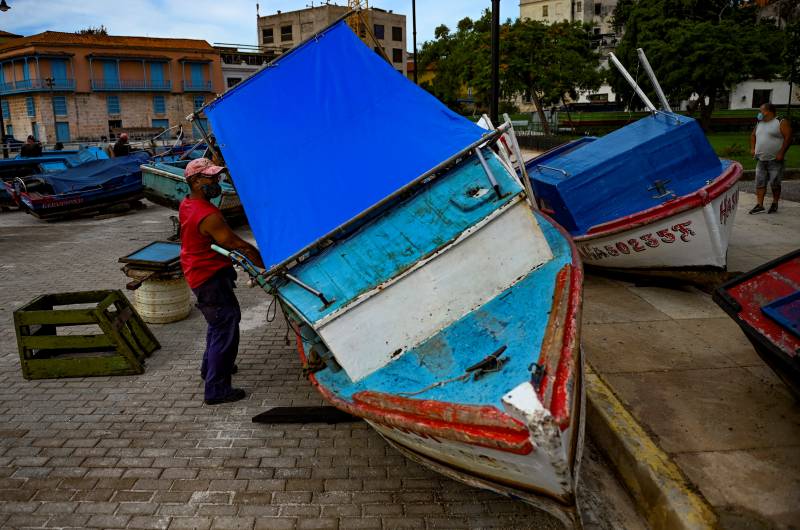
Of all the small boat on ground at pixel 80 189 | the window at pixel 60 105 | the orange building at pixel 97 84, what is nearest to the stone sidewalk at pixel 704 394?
the small boat on ground at pixel 80 189

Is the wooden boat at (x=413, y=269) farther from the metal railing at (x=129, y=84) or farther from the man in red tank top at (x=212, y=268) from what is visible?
the metal railing at (x=129, y=84)

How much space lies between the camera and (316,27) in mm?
63625

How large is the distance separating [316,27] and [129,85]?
2389cm

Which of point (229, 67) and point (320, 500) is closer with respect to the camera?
point (320, 500)

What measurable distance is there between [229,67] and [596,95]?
1629 inches

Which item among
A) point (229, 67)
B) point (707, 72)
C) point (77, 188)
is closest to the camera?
point (77, 188)

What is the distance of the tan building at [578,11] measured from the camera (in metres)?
74.7

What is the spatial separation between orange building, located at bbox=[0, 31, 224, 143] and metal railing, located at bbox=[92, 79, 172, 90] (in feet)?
0.12

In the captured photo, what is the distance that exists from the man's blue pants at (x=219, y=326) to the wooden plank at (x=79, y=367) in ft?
3.89

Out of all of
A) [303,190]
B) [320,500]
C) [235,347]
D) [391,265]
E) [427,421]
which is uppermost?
[303,190]

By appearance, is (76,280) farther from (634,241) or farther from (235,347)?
(634,241)

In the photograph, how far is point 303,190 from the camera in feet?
15.5

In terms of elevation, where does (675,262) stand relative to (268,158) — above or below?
below

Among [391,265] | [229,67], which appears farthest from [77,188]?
[229,67]
